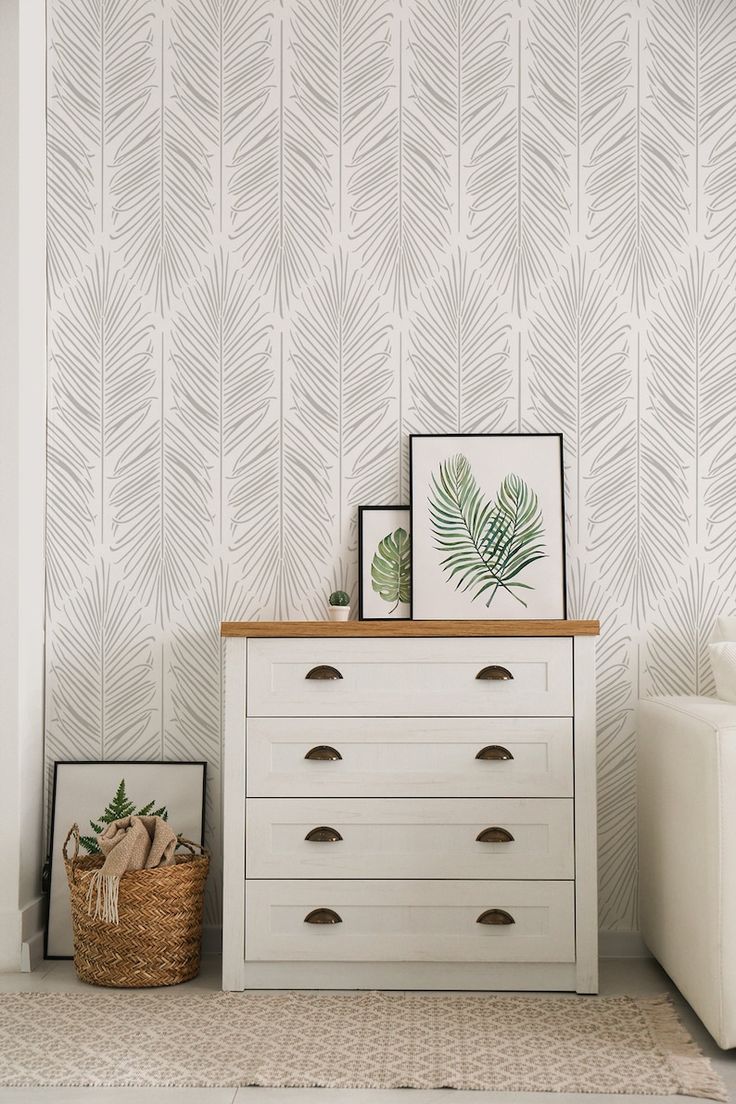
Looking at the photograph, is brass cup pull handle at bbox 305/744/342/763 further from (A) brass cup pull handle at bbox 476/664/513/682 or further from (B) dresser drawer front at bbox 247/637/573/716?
(A) brass cup pull handle at bbox 476/664/513/682

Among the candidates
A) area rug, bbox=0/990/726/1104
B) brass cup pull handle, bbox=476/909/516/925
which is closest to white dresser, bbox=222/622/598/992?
brass cup pull handle, bbox=476/909/516/925

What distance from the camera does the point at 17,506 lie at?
282 cm

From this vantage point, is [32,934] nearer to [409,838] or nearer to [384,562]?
[409,838]

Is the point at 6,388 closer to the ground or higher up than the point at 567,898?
higher up

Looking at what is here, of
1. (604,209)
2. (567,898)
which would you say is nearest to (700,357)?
(604,209)

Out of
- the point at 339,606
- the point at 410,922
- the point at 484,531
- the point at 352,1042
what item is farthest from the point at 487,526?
the point at 352,1042

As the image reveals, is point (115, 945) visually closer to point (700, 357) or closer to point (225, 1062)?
point (225, 1062)

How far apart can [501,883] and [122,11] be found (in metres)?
2.64

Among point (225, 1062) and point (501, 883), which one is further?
point (501, 883)

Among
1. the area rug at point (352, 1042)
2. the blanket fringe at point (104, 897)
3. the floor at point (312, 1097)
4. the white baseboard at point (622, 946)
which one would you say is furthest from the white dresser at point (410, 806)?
the floor at point (312, 1097)

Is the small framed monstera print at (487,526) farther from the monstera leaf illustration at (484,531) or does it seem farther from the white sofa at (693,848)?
the white sofa at (693,848)

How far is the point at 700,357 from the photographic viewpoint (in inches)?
118

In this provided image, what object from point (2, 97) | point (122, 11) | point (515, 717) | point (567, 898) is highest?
point (122, 11)

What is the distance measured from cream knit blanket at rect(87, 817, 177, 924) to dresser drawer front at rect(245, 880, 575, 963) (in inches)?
9.7
